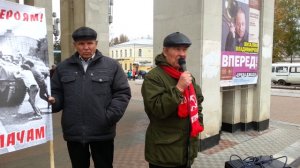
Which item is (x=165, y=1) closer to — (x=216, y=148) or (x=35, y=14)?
Result: (x=216, y=148)

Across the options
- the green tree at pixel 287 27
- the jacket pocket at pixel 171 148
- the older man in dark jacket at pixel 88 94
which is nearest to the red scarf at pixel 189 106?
the jacket pocket at pixel 171 148

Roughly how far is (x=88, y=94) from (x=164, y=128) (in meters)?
A: 0.80

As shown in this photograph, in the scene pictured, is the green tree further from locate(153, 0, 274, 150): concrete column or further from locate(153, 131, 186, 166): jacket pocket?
locate(153, 131, 186, 166): jacket pocket

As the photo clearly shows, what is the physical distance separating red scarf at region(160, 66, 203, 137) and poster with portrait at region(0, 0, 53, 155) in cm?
117

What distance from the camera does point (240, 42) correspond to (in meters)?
7.06

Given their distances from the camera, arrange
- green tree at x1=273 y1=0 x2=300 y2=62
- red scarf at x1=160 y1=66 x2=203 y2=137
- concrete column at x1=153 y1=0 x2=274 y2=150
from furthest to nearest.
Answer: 1. green tree at x1=273 y1=0 x2=300 y2=62
2. concrete column at x1=153 y1=0 x2=274 y2=150
3. red scarf at x1=160 y1=66 x2=203 y2=137

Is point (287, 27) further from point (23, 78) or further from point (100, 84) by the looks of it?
point (23, 78)

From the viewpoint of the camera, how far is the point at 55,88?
3.20m

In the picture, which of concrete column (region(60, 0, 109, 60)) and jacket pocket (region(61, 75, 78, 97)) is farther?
A: concrete column (region(60, 0, 109, 60))

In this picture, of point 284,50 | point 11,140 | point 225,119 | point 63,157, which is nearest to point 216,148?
point 225,119

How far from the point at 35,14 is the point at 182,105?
1.53 meters

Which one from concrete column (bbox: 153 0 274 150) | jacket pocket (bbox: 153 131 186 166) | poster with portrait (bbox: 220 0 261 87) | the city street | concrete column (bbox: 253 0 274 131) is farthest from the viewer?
concrete column (bbox: 253 0 274 131)

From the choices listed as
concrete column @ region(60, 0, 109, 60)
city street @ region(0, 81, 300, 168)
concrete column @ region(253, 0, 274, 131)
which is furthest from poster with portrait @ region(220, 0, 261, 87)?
concrete column @ region(60, 0, 109, 60)

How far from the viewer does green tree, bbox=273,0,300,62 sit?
32.2 m
